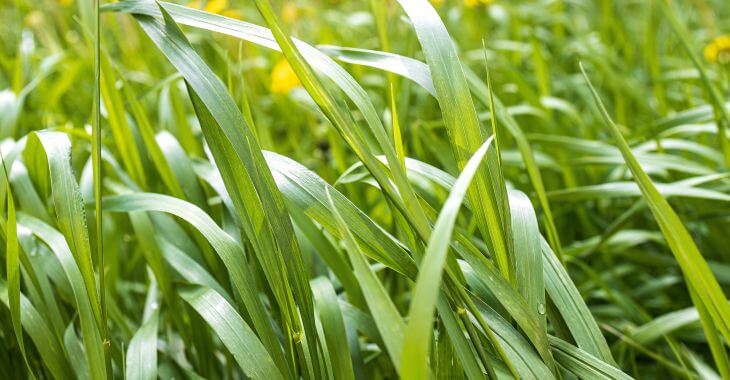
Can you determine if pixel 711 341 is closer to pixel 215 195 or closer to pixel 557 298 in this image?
pixel 557 298

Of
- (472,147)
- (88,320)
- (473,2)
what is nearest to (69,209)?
(88,320)

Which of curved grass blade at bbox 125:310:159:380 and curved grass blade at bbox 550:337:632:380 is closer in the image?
curved grass blade at bbox 550:337:632:380

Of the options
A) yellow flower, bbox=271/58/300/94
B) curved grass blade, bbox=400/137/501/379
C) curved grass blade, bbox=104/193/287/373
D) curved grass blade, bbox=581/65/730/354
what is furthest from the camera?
yellow flower, bbox=271/58/300/94

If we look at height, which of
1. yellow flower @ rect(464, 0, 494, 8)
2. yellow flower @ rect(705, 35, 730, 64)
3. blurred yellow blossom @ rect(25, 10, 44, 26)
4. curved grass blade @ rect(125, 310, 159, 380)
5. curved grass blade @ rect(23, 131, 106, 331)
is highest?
blurred yellow blossom @ rect(25, 10, 44, 26)

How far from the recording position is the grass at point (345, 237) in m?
0.62

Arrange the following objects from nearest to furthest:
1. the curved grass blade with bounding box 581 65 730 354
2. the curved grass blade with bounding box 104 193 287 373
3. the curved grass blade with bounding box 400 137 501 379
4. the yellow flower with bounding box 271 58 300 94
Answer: the curved grass blade with bounding box 400 137 501 379, the curved grass blade with bounding box 581 65 730 354, the curved grass blade with bounding box 104 193 287 373, the yellow flower with bounding box 271 58 300 94

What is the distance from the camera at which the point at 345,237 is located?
19.7 inches

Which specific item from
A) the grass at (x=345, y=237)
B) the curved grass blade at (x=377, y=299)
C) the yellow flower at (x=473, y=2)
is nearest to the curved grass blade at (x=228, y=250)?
the grass at (x=345, y=237)

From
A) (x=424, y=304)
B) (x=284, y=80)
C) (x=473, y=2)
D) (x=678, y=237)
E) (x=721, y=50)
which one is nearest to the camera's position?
(x=424, y=304)

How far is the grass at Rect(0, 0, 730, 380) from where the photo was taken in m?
0.62

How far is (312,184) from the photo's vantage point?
0.67m

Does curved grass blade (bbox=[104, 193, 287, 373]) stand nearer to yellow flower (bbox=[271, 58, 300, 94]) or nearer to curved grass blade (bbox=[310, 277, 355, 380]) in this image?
curved grass blade (bbox=[310, 277, 355, 380])

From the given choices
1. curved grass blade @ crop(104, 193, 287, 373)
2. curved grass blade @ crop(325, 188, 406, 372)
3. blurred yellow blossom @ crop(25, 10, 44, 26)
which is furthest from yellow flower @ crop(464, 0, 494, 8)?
curved grass blade @ crop(325, 188, 406, 372)

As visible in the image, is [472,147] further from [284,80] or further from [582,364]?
[284,80]
